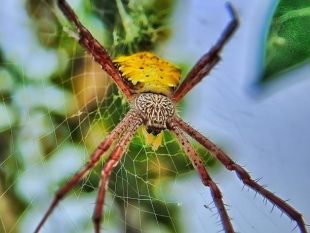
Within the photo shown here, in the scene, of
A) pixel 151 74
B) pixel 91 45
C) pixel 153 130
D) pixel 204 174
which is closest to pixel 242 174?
pixel 204 174

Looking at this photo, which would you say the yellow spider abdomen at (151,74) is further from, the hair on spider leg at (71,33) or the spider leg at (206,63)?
the hair on spider leg at (71,33)

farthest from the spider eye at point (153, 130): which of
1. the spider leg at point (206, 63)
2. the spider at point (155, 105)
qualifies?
the spider leg at point (206, 63)

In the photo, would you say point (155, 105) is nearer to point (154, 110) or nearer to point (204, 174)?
point (154, 110)

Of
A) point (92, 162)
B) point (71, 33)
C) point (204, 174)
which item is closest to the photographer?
point (92, 162)

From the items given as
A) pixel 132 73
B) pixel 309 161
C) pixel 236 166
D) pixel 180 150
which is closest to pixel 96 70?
pixel 132 73

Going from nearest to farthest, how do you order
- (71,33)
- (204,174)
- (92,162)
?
(92,162)
(71,33)
(204,174)

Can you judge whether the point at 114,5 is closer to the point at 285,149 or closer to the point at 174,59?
the point at 174,59
